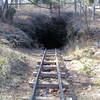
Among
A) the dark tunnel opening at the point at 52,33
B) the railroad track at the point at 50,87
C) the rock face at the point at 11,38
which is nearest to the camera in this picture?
the railroad track at the point at 50,87

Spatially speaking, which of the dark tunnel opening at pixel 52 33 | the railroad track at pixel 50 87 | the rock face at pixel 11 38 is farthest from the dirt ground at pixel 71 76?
the dark tunnel opening at pixel 52 33

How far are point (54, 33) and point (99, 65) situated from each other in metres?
21.2

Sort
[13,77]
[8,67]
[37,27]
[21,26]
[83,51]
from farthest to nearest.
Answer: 1. [37,27]
2. [21,26]
3. [83,51]
4. [8,67]
5. [13,77]

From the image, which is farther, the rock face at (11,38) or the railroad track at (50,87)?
the rock face at (11,38)

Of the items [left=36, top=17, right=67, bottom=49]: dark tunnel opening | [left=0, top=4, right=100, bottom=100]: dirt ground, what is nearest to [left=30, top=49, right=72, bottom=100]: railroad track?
[left=0, top=4, right=100, bottom=100]: dirt ground

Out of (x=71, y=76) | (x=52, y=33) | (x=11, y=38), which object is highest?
(x=11, y=38)

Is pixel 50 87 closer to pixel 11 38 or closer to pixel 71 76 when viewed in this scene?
pixel 71 76

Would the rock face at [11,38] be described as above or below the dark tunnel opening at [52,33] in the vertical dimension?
above

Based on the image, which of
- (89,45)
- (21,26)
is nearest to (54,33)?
(21,26)

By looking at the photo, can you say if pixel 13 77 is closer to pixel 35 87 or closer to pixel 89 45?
pixel 35 87

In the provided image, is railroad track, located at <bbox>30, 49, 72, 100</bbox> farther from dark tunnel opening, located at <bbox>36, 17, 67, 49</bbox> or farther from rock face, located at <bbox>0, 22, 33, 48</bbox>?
dark tunnel opening, located at <bbox>36, 17, 67, 49</bbox>

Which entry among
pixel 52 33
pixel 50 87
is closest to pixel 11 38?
pixel 50 87

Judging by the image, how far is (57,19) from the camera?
120 ft

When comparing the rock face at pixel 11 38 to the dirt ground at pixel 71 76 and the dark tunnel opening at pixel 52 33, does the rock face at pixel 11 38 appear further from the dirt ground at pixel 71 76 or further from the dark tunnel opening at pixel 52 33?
the dark tunnel opening at pixel 52 33
